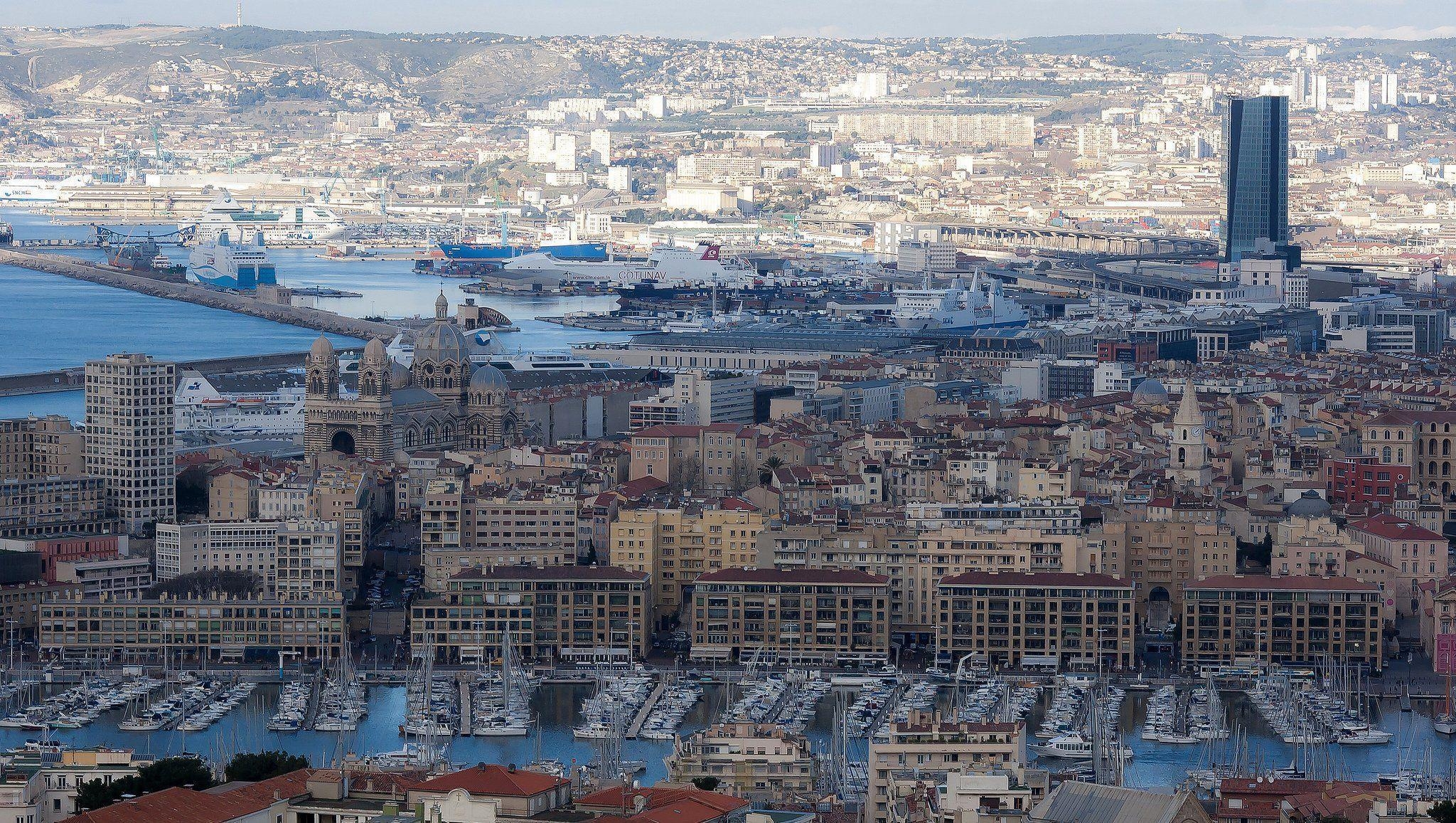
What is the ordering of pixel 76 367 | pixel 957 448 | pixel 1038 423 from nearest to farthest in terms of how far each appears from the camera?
pixel 957 448 < pixel 1038 423 < pixel 76 367

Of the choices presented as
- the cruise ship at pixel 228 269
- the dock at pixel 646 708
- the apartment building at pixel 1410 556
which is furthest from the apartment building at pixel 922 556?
the cruise ship at pixel 228 269

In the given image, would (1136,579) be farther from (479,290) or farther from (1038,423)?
(479,290)

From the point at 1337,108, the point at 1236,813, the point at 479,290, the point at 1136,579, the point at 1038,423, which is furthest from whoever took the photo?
the point at 1337,108

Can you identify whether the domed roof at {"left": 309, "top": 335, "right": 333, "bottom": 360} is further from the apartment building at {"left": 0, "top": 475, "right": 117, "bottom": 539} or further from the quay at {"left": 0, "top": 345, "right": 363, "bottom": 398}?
the quay at {"left": 0, "top": 345, "right": 363, "bottom": 398}

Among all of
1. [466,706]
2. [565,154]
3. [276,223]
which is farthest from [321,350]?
[565,154]

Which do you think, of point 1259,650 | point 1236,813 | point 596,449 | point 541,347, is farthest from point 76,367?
point 1236,813

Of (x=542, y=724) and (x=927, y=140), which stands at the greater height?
(x=927, y=140)

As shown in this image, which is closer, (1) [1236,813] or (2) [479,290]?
(1) [1236,813]
